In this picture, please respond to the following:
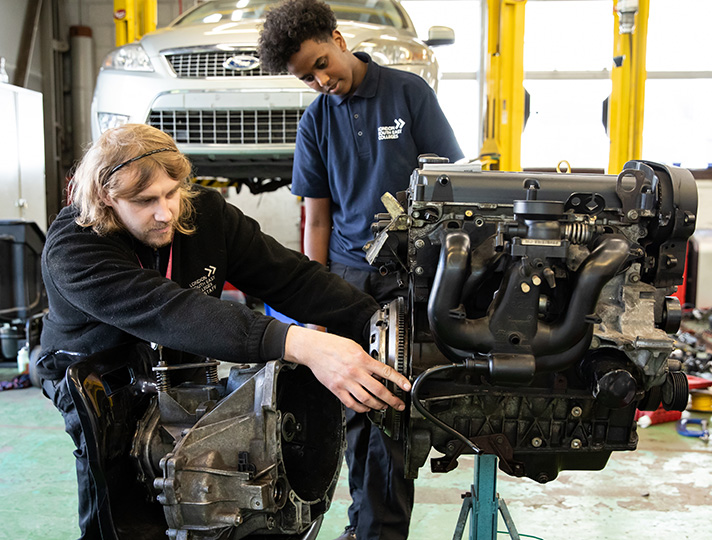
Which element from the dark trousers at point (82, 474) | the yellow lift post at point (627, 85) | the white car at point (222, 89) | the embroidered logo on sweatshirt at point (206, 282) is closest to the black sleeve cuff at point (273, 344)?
the embroidered logo on sweatshirt at point (206, 282)

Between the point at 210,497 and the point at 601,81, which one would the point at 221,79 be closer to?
the point at 210,497

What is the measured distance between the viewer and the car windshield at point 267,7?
4188 millimetres

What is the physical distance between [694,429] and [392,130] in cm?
210

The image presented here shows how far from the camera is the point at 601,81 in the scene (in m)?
7.23

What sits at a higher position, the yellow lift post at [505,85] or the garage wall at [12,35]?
the garage wall at [12,35]

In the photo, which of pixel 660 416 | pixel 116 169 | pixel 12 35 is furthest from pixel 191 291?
pixel 12 35

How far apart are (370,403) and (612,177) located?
0.64 m

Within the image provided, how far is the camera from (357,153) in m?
2.13

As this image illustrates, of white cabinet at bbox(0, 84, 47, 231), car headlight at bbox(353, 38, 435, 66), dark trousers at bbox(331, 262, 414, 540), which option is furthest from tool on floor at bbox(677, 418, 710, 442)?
white cabinet at bbox(0, 84, 47, 231)

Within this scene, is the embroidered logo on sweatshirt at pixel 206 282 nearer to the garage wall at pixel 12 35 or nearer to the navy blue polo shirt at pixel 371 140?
the navy blue polo shirt at pixel 371 140

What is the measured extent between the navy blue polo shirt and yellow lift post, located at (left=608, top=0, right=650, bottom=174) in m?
2.65

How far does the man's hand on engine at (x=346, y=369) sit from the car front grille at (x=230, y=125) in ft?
8.93

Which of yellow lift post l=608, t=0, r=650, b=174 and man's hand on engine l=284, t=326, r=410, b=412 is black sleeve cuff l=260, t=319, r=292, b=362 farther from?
yellow lift post l=608, t=0, r=650, b=174

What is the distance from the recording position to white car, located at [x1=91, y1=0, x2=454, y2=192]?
3793 mm
